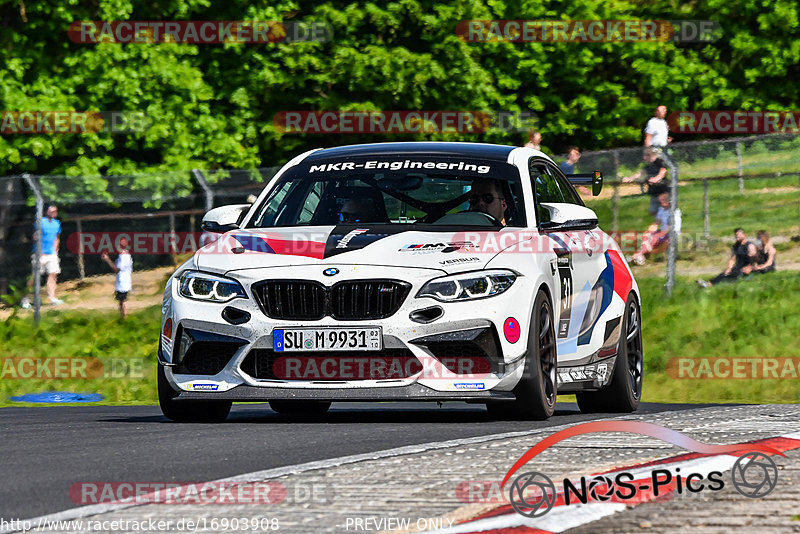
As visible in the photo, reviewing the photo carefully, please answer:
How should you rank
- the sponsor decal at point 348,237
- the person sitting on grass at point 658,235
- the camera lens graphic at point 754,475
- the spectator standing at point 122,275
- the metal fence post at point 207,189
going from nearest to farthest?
the camera lens graphic at point 754,475 → the sponsor decal at point 348,237 → the person sitting on grass at point 658,235 → the metal fence post at point 207,189 → the spectator standing at point 122,275

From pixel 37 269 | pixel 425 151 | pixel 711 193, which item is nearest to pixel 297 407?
pixel 425 151

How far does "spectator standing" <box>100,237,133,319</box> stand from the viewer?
69.2 ft

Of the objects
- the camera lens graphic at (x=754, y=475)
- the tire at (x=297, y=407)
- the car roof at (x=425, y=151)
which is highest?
the car roof at (x=425, y=151)

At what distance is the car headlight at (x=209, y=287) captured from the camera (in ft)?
28.2

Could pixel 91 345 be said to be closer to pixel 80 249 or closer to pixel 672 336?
pixel 80 249

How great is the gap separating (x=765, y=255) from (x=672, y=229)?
4.06 feet

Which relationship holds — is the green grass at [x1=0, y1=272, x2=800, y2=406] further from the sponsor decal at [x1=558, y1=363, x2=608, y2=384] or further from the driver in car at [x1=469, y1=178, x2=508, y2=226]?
the driver in car at [x1=469, y1=178, x2=508, y2=226]

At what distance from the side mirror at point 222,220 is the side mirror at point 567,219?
6.24 feet

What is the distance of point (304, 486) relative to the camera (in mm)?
5684

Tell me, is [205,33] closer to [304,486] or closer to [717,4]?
[717,4]

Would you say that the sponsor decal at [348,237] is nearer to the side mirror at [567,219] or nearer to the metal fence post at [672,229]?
the side mirror at [567,219]

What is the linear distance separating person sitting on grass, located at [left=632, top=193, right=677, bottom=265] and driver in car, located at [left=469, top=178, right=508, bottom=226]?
10378 mm

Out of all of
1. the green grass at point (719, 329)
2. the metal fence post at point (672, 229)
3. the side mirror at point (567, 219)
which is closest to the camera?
the side mirror at point (567, 219)

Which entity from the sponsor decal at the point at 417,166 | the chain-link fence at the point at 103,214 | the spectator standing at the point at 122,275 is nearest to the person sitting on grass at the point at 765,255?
the chain-link fence at the point at 103,214
